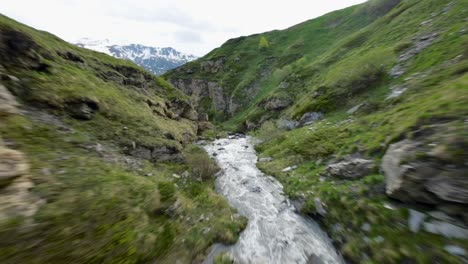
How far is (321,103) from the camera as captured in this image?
165 ft

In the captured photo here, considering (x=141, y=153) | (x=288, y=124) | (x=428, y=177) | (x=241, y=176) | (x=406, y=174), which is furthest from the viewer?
(x=288, y=124)

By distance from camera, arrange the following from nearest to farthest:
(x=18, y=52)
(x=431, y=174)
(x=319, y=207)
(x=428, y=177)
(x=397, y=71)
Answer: (x=431, y=174) → (x=428, y=177) → (x=319, y=207) → (x=18, y=52) → (x=397, y=71)

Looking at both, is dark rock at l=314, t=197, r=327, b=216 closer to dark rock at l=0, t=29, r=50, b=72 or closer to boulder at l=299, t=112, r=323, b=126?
boulder at l=299, t=112, r=323, b=126

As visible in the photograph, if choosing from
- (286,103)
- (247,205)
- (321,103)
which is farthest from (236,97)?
(247,205)

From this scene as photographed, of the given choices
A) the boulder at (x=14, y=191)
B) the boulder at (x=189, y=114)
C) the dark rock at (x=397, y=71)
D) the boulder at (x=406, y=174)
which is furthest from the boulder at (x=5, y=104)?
the boulder at (x=189, y=114)

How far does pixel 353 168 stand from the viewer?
21.4m

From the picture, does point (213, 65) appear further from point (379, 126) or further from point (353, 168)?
point (353, 168)

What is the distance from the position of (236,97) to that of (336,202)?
114 meters

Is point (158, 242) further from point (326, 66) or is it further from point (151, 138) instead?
point (326, 66)

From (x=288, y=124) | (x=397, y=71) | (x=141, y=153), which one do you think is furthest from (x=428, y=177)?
(x=288, y=124)

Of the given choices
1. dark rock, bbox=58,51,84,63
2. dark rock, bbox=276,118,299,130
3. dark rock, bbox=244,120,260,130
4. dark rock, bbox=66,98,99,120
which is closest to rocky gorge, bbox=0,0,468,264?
dark rock, bbox=66,98,99,120

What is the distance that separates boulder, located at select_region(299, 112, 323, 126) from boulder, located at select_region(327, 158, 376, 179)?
84.5 feet

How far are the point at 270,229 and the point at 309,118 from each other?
35425 mm

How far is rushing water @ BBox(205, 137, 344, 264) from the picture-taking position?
16.7 meters
